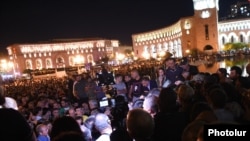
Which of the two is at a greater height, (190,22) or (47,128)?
(190,22)

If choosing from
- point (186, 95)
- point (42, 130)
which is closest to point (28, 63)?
point (42, 130)

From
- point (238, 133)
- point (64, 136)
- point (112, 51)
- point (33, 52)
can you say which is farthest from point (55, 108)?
point (112, 51)

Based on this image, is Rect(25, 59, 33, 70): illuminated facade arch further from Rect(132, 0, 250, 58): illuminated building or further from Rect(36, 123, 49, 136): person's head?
Rect(36, 123, 49, 136): person's head

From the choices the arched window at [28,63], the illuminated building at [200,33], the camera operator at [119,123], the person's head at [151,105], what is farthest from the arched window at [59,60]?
the person's head at [151,105]

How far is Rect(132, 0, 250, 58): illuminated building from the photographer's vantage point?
86125 millimetres

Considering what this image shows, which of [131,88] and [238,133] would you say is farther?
[131,88]

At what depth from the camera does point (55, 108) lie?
9688 mm

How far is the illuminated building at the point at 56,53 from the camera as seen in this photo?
114 metres

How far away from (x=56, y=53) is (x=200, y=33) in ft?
197

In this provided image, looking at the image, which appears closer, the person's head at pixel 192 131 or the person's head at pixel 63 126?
the person's head at pixel 192 131

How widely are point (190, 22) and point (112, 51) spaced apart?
161 ft

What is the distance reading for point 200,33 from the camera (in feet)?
284

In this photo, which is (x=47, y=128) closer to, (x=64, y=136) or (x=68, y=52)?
(x=64, y=136)

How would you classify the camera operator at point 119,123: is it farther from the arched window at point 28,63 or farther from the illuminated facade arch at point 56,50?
the arched window at point 28,63
